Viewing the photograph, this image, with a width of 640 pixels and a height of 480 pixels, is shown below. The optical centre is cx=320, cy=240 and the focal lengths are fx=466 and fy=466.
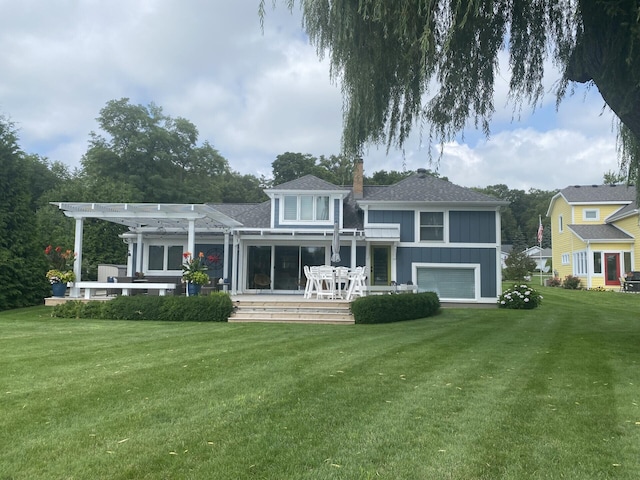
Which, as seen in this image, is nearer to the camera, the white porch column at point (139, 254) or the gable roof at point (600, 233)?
the white porch column at point (139, 254)

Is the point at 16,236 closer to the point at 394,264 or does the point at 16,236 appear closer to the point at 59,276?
the point at 59,276

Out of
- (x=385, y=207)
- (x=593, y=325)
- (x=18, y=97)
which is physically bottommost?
(x=593, y=325)

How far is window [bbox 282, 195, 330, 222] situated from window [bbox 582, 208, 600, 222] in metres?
19.3

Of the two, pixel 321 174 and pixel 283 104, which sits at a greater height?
pixel 321 174

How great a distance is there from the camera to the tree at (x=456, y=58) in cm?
636

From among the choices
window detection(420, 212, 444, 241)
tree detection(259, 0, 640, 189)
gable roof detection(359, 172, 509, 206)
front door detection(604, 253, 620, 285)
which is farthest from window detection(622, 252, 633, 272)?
tree detection(259, 0, 640, 189)

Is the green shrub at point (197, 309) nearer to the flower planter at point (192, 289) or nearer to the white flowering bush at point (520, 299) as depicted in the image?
the flower planter at point (192, 289)

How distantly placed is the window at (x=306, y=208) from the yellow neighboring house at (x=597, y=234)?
16.2m

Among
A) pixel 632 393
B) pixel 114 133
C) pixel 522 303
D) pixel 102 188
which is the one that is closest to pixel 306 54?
pixel 632 393

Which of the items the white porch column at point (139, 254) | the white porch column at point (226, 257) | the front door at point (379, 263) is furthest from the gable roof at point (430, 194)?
the white porch column at point (139, 254)

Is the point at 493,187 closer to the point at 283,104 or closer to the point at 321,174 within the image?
the point at 321,174

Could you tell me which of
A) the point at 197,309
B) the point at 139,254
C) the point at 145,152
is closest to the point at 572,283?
the point at 197,309

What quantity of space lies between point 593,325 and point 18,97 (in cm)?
2296

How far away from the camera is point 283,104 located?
981cm
